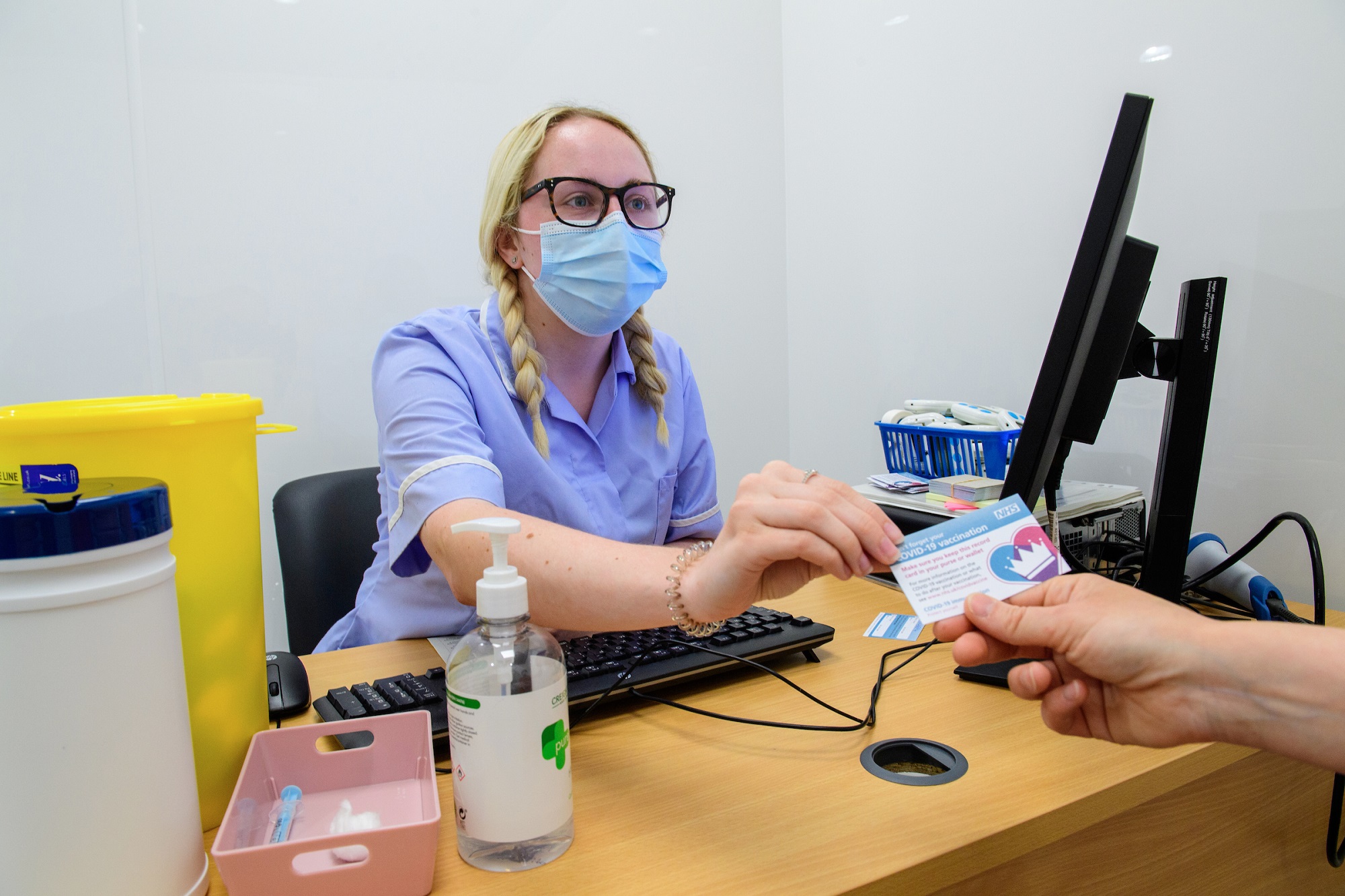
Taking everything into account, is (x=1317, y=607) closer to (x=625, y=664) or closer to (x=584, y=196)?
(x=625, y=664)

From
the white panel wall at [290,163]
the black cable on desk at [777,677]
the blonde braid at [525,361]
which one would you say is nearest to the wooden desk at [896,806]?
the black cable on desk at [777,677]

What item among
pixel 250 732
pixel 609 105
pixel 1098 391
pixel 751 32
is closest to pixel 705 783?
pixel 250 732

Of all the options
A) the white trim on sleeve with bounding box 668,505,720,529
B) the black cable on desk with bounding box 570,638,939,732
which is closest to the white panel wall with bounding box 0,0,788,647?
the white trim on sleeve with bounding box 668,505,720,529

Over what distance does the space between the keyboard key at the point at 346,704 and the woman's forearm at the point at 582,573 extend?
167 mm

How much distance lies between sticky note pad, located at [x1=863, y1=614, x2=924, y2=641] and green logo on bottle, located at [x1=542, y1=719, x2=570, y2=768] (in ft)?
1.89

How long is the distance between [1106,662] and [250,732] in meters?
0.72

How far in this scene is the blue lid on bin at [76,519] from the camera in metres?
0.46

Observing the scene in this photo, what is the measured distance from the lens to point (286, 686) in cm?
86

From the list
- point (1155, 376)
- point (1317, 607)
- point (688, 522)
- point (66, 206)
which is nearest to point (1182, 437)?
point (1155, 376)

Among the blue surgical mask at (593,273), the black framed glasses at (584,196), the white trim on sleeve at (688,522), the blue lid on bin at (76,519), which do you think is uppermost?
the black framed glasses at (584,196)

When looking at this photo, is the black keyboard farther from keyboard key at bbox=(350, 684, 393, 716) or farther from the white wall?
the white wall

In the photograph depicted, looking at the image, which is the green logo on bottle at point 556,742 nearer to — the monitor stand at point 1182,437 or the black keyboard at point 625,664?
the black keyboard at point 625,664

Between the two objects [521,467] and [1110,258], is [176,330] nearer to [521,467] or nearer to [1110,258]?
[521,467]

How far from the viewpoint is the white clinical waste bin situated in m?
0.47
